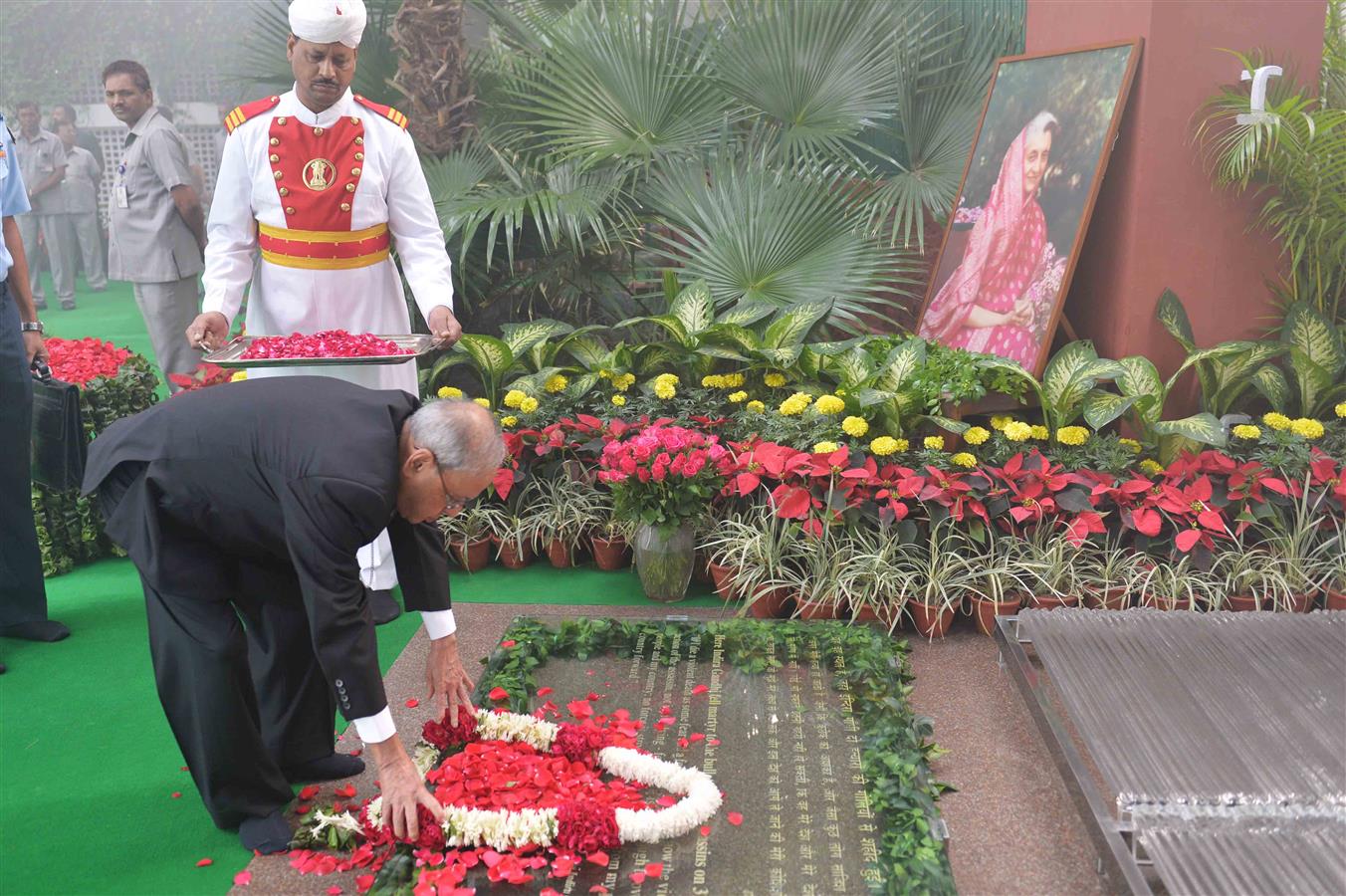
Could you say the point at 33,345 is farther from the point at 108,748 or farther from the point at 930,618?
the point at 930,618

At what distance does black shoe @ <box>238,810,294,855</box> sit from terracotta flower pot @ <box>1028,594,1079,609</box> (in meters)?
2.22

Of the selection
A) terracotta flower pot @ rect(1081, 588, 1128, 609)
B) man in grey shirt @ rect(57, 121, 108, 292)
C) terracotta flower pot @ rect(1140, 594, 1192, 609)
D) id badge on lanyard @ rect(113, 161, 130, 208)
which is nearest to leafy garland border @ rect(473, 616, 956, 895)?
terracotta flower pot @ rect(1081, 588, 1128, 609)

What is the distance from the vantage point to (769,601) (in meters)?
3.62

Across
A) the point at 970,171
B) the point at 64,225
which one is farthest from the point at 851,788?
the point at 64,225

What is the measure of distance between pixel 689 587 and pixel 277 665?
1702 millimetres

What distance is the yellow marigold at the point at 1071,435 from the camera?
3641 mm

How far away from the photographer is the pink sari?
4.44m

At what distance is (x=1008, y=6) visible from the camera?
5352 mm

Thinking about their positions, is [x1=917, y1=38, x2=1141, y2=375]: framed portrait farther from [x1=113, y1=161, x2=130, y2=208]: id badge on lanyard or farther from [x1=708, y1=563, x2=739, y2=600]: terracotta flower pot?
[x1=113, y1=161, x2=130, y2=208]: id badge on lanyard

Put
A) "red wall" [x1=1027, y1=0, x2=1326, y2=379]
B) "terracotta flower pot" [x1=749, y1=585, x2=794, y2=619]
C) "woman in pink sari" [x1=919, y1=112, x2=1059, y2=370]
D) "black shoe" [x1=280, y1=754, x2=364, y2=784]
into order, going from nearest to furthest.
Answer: "black shoe" [x1=280, y1=754, x2=364, y2=784] < "terracotta flower pot" [x1=749, y1=585, x2=794, y2=619] < "red wall" [x1=1027, y1=0, x2=1326, y2=379] < "woman in pink sari" [x1=919, y1=112, x2=1059, y2=370]

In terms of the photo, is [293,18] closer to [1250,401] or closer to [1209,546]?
[1209,546]

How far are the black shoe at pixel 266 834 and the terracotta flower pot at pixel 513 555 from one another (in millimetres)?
1770

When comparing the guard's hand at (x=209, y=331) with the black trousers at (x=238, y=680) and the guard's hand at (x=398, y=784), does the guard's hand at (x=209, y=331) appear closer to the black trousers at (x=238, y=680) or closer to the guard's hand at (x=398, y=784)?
the black trousers at (x=238, y=680)

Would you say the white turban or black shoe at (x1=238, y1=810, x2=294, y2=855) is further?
the white turban
